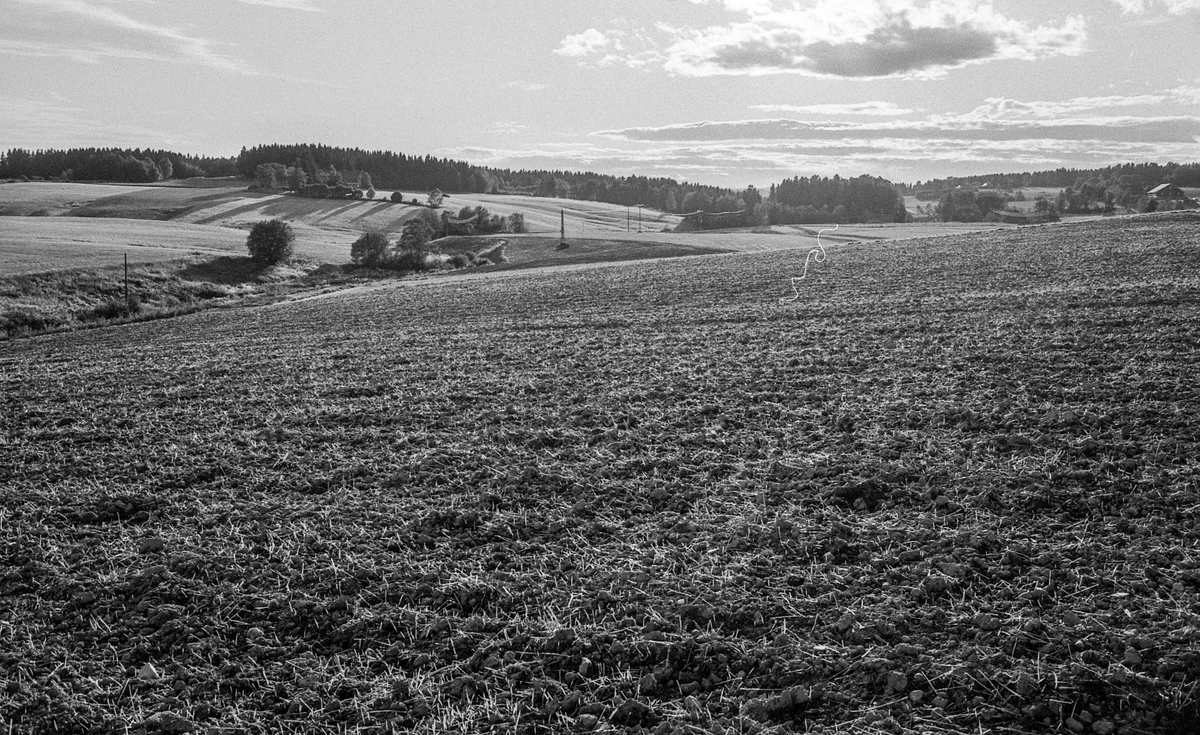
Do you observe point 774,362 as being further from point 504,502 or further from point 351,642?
→ point 351,642

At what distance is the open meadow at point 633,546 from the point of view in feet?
16.1

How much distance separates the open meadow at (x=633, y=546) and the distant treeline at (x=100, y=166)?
16520 cm

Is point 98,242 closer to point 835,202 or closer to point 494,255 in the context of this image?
point 494,255

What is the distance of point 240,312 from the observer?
1337 inches

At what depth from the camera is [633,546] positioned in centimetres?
690

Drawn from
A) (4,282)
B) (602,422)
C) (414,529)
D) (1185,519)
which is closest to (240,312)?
(4,282)

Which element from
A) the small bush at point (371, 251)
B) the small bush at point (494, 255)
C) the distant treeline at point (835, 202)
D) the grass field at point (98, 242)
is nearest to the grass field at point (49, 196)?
the grass field at point (98, 242)

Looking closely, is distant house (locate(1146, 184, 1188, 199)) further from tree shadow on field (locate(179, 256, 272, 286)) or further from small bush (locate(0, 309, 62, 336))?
small bush (locate(0, 309, 62, 336))

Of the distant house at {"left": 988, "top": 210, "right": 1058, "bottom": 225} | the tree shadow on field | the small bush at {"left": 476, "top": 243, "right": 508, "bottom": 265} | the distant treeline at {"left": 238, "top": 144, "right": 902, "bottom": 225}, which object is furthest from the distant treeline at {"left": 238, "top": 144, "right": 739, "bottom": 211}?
the tree shadow on field

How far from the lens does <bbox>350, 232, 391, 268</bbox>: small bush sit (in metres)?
69.6

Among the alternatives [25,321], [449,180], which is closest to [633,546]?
[25,321]

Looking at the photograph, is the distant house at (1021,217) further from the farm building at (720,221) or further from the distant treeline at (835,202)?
the farm building at (720,221)

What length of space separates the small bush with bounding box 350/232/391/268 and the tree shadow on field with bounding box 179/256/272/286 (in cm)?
755

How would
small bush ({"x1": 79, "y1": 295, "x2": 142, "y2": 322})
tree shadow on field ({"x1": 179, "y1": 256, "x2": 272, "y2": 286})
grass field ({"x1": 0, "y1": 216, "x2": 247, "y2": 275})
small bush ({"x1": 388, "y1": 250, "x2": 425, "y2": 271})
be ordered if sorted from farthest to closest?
1. small bush ({"x1": 388, "y1": 250, "x2": 425, "y2": 271})
2. tree shadow on field ({"x1": 179, "y1": 256, "x2": 272, "y2": 286})
3. grass field ({"x1": 0, "y1": 216, "x2": 247, "y2": 275})
4. small bush ({"x1": 79, "y1": 295, "x2": 142, "y2": 322})
